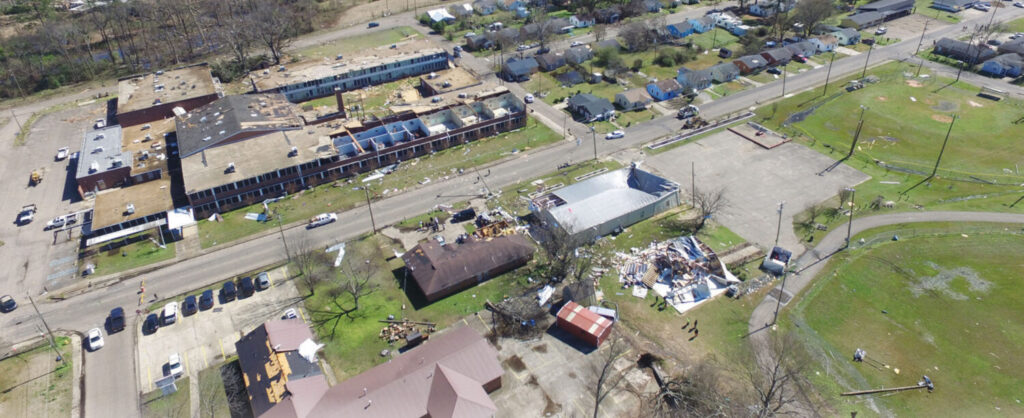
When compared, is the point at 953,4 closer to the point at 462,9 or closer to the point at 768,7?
the point at 768,7

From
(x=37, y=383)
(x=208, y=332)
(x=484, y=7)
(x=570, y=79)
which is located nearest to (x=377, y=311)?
(x=208, y=332)

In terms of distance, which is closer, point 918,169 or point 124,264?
point 124,264

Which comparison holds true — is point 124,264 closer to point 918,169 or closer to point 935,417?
point 935,417

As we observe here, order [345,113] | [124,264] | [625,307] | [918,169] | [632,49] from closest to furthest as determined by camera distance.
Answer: [625,307]
[124,264]
[918,169]
[345,113]
[632,49]

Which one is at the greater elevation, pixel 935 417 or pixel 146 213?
pixel 146 213

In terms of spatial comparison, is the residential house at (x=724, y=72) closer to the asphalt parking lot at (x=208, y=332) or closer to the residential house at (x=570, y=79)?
the residential house at (x=570, y=79)

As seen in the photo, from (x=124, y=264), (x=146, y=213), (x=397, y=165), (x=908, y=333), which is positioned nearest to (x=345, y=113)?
(x=397, y=165)

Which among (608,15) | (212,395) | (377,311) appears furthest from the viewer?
(608,15)

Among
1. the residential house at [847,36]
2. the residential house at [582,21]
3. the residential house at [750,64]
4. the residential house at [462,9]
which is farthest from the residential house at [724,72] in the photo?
the residential house at [462,9]
